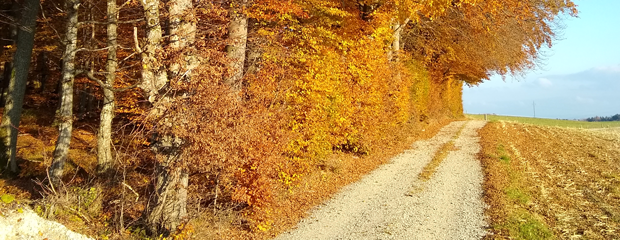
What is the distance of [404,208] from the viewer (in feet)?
32.9

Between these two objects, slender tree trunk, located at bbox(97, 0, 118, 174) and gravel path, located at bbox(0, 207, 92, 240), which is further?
slender tree trunk, located at bbox(97, 0, 118, 174)

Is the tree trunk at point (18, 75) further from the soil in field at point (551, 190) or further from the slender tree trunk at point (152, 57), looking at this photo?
the soil in field at point (551, 190)

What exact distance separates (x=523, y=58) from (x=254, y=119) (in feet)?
92.6

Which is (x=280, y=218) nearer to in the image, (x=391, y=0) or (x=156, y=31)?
(x=156, y=31)

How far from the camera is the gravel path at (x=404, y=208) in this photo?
27.9 feet

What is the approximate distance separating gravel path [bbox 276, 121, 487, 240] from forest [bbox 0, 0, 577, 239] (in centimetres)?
77

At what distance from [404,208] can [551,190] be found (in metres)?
4.53

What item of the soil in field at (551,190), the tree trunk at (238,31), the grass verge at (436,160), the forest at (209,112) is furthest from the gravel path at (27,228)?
the grass verge at (436,160)

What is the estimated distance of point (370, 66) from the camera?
50.7ft

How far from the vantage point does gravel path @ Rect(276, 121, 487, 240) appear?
849cm

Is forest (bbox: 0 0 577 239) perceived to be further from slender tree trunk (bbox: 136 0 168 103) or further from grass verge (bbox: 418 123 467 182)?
grass verge (bbox: 418 123 467 182)

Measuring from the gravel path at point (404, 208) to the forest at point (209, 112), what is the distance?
77 cm

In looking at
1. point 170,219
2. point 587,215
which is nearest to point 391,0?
point 587,215

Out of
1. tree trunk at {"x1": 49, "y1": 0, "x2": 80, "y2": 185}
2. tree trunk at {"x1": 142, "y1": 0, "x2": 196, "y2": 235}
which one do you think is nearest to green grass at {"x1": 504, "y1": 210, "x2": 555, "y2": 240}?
tree trunk at {"x1": 142, "y1": 0, "x2": 196, "y2": 235}
